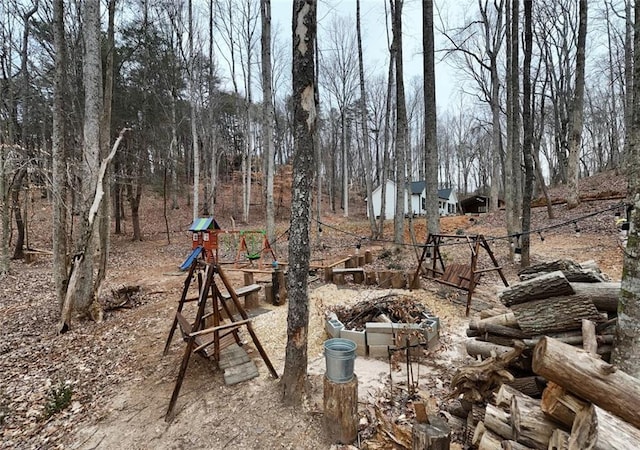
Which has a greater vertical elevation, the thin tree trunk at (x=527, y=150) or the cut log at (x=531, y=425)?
the thin tree trunk at (x=527, y=150)

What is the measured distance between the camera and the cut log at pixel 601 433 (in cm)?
145

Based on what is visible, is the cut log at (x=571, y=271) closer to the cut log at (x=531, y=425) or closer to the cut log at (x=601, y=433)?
the cut log at (x=531, y=425)

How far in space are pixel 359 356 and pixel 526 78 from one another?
8.14 meters

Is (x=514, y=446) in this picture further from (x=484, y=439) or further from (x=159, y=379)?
(x=159, y=379)

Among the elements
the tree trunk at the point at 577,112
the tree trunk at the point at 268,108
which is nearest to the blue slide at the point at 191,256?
the tree trunk at the point at 268,108

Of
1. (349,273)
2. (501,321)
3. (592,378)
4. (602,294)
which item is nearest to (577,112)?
(349,273)

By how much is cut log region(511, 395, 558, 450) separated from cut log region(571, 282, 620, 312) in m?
1.24

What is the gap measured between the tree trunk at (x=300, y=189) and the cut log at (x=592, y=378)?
1.99 metres

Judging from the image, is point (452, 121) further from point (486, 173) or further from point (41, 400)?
point (41, 400)

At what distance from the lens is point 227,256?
11.7 m

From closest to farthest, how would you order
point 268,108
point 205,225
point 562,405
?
point 562,405 → point 205,225 → point 268,108

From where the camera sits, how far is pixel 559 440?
174 cm

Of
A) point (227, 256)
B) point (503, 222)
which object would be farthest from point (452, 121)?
point (227, 256)

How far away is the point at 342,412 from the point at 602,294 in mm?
2506
